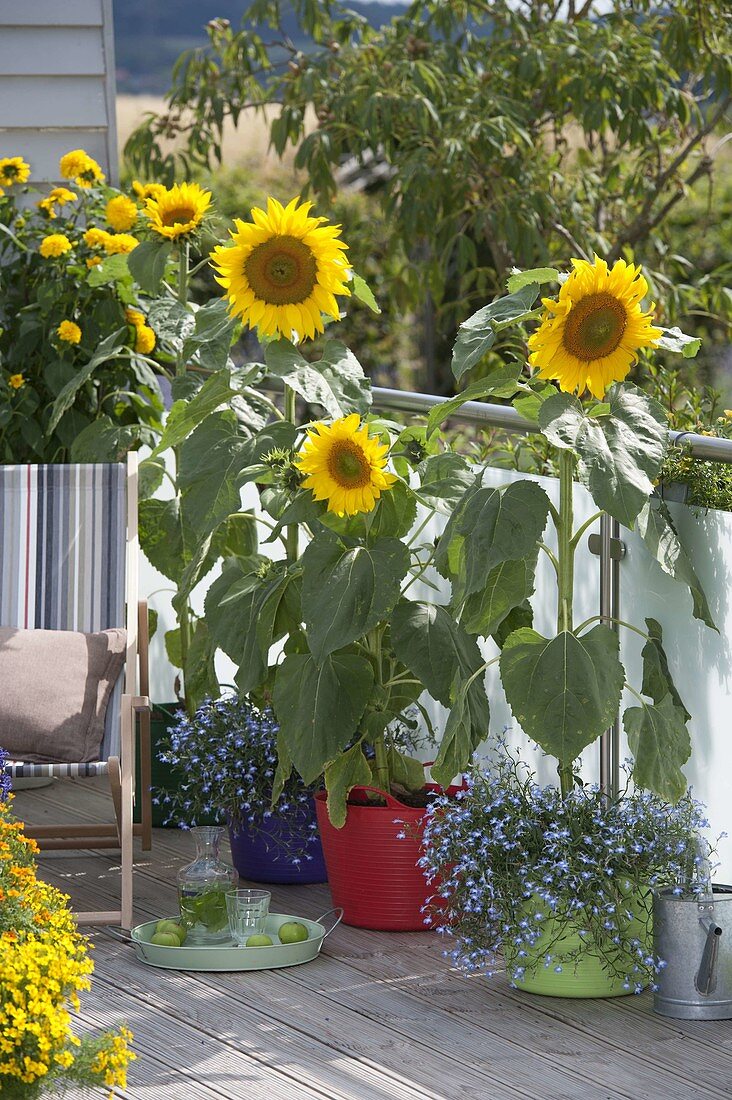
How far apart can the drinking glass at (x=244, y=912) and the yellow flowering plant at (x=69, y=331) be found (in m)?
1.35

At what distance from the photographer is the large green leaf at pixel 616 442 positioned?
2309 mm

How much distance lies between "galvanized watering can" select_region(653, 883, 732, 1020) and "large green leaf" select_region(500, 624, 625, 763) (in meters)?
0.32

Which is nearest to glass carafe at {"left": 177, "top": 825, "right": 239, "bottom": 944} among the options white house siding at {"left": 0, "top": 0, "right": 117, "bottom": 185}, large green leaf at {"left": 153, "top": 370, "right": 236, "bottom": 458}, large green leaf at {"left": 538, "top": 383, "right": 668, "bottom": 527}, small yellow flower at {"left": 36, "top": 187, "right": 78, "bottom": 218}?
large green leaf at {"left": 153, "top": 370, "right": 236, "bottom": 458}

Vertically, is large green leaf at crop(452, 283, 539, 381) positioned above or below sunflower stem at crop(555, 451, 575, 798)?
above

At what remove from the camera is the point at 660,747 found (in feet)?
8.28

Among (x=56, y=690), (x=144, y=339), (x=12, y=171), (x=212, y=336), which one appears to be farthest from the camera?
(x=12, y=171)

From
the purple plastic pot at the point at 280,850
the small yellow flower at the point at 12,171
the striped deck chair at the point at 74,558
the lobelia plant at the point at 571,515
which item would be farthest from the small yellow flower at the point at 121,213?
the purple plastic pot at the point at 280,850

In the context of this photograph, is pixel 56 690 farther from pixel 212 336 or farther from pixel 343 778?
pixel 212 336

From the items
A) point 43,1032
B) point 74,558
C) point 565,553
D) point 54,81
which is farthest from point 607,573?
point 54,81

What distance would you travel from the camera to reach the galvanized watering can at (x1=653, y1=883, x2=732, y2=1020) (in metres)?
2.43

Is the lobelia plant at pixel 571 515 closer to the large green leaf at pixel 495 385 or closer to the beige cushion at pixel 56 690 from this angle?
the large green leaf at pixel 495 385

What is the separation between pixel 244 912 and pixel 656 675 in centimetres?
88

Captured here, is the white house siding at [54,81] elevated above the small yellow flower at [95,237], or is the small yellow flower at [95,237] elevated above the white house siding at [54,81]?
the white house siding at [54,81]

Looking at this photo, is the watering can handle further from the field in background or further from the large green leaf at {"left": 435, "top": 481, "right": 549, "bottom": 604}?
the field in background
